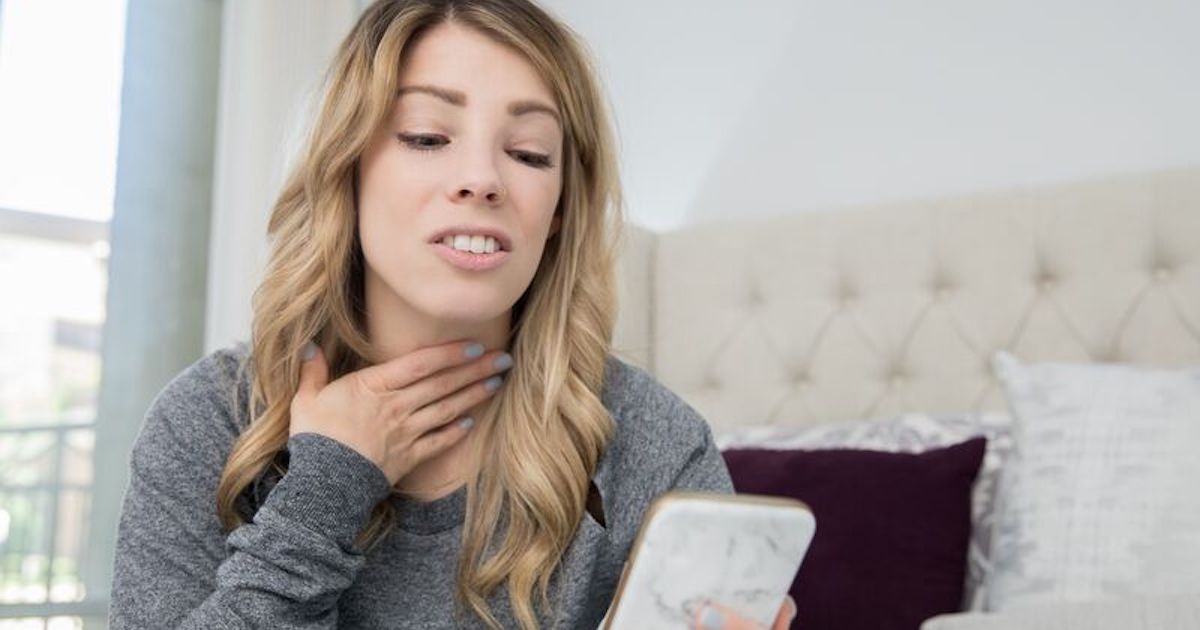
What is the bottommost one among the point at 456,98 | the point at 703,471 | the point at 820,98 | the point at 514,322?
the point at 703,471

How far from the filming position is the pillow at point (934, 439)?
1.93 metres

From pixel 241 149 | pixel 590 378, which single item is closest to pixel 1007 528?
pixel 590 378

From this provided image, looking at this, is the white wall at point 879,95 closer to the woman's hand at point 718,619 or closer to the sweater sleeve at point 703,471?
the sweater sleeve at point 703,471

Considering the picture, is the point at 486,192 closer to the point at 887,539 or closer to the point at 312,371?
the point at 312,371

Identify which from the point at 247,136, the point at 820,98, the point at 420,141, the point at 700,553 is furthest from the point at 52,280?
the point at 700,553

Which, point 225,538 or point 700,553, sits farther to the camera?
point 225,538

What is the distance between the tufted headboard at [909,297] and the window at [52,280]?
1.12m

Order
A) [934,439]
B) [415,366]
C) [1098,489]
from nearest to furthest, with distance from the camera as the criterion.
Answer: [415,366] → [1098,489] → [934,439]

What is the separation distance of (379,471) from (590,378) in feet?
0.78

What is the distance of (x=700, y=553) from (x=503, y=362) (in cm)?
44

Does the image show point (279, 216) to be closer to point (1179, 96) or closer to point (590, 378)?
point (590, 378)

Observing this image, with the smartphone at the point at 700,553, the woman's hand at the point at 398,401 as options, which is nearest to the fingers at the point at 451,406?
the woman's hand at the point at 398,401

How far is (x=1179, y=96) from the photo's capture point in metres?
2.23

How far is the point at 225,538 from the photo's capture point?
44.8 inches
